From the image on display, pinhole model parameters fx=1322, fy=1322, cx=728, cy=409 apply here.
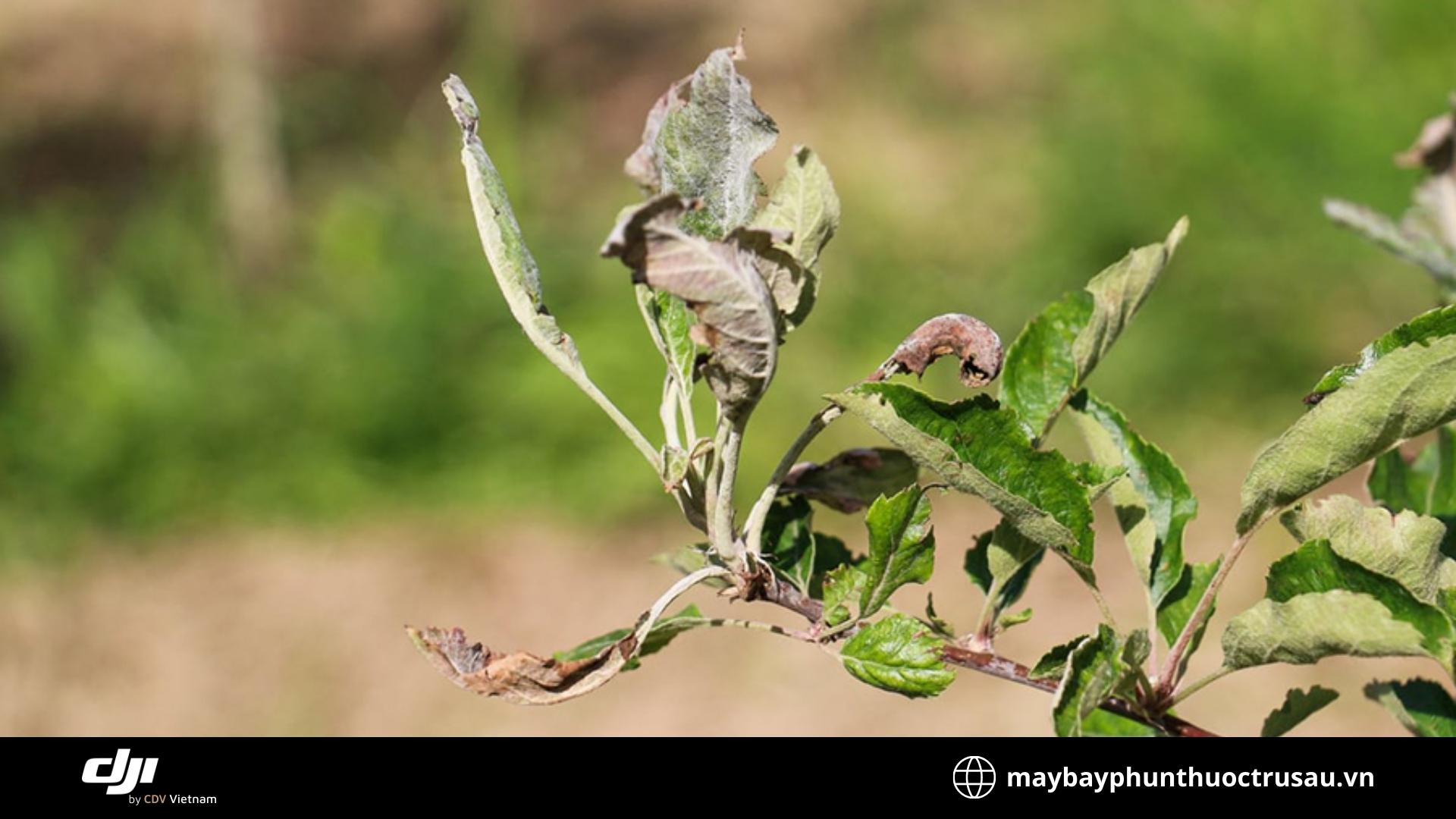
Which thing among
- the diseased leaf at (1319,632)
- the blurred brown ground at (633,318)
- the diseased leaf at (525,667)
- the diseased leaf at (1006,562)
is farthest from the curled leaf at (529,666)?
the blurred brown ground at (633,318)

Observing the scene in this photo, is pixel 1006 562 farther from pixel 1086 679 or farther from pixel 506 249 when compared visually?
pixel 506 249

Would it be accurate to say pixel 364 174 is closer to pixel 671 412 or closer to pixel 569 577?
pixel 569 577

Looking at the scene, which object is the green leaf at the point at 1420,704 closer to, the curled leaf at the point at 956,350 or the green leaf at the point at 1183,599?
the green leaf at the point at 1183,599

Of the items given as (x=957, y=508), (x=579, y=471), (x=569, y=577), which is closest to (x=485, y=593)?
(x=569, y=577)

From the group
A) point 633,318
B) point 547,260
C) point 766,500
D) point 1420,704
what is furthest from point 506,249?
point 547,260
